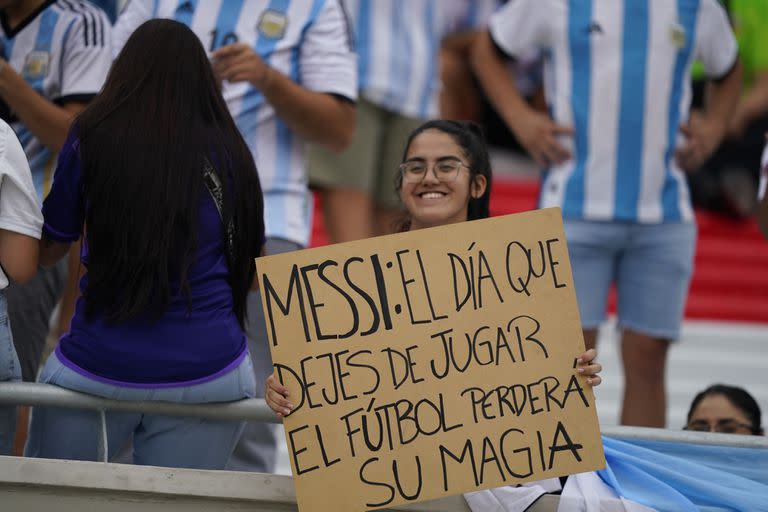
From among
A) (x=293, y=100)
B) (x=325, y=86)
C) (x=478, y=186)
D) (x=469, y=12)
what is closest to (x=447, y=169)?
(x=478, y=186)

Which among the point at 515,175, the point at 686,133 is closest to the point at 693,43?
the point at 686,133

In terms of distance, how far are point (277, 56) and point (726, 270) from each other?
472cm

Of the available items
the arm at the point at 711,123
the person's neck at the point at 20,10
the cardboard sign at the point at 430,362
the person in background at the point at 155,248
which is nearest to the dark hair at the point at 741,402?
the arm at the point at 711,123

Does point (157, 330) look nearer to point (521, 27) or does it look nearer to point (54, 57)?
point (54, 57)

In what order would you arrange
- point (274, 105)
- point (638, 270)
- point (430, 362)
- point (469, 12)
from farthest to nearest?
point (469, 12) < point (638, 270) < point (274, 105) < point (430, 362)

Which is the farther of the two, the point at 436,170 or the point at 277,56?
the point at 277,56

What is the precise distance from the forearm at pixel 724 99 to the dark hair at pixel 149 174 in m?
2.45

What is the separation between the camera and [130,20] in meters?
4.43

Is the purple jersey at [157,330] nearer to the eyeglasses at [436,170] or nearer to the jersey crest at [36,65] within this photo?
the eyeglasses at [436,170]

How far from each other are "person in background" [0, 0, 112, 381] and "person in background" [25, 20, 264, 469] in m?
0.78

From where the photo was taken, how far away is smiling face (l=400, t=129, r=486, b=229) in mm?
3682

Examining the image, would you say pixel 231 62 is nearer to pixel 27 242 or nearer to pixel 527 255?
pixel 27 242

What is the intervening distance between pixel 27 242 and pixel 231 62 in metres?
1.07

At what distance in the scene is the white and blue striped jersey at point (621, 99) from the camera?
4.81 m
